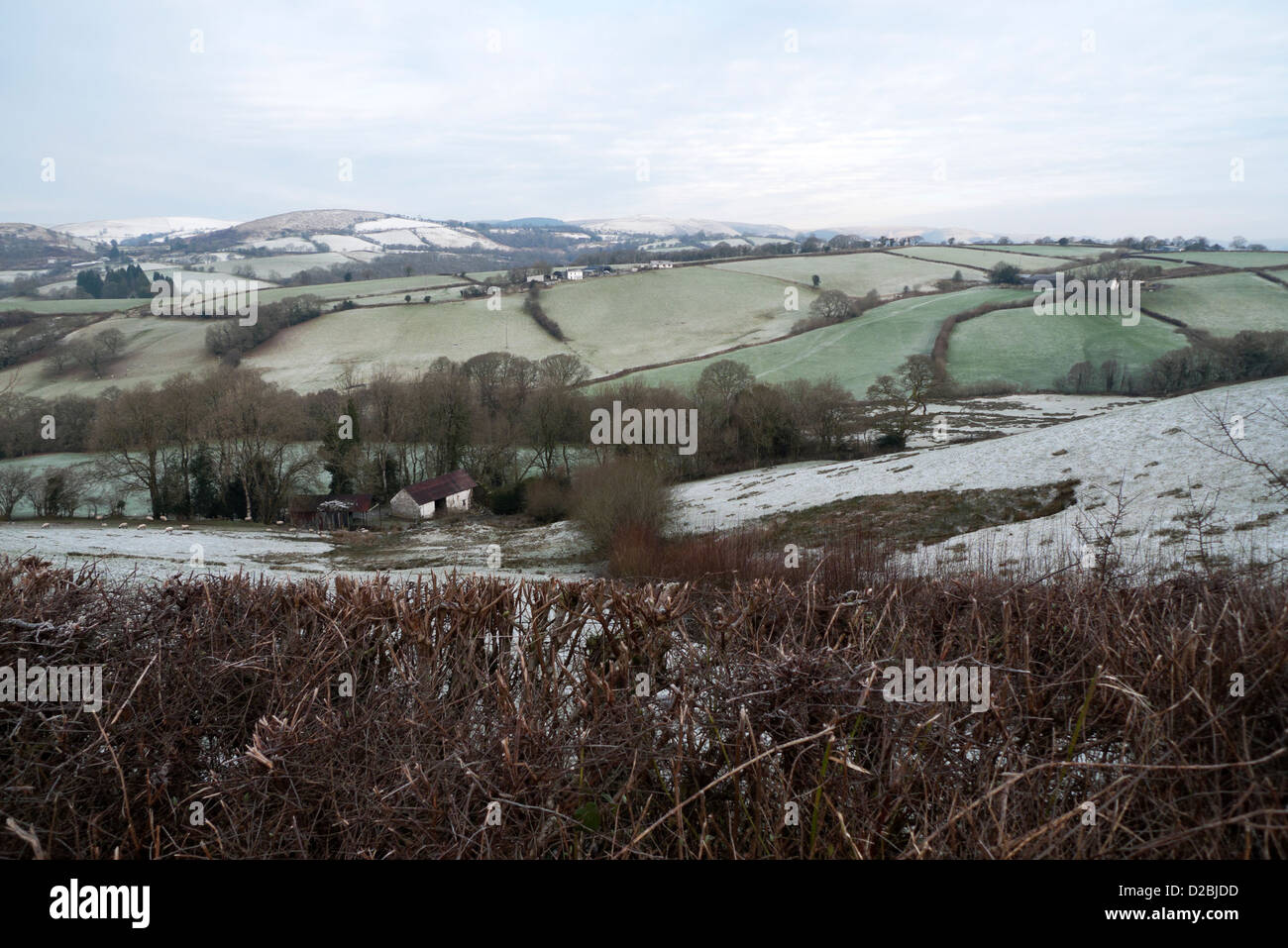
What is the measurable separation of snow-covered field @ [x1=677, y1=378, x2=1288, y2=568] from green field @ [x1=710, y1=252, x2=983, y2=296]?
2207 inches

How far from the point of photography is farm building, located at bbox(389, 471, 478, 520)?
54.0m

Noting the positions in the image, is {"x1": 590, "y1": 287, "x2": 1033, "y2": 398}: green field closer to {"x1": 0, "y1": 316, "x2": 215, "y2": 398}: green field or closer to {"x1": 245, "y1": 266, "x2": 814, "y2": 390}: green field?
{"x1": 245, "y1": 266, "x2": 814, "y2": 390}: green field

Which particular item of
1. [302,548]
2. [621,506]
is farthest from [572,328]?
[621,506]

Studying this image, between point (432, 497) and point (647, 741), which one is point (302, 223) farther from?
point (647, 741)

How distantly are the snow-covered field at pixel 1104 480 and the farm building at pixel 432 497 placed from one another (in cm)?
1998

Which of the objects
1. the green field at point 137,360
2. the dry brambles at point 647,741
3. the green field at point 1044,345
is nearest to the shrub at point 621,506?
the dry brambles at point 647,741

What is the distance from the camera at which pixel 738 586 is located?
23.0 feet

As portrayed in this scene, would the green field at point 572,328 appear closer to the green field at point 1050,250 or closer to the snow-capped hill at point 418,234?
the green field at point 1050,250

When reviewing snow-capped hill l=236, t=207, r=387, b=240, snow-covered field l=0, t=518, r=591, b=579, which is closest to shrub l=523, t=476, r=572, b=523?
snow-covered field l=0, t=518, r=591, b=579

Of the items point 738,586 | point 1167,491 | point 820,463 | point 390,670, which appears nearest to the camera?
point 390,670

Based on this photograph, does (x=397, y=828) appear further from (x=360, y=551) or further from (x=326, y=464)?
(x=326, y=464)

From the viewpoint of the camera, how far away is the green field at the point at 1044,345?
206 feet

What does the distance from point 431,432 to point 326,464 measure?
8802 millimetres

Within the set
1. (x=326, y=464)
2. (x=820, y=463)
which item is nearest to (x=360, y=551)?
(x=326, y=464)
